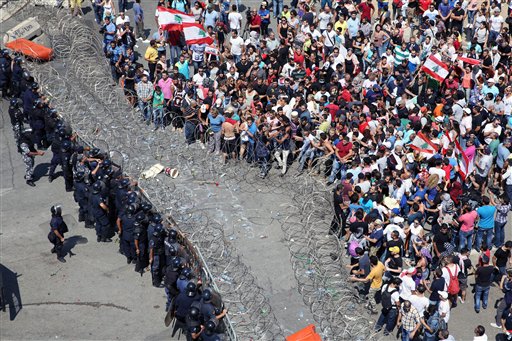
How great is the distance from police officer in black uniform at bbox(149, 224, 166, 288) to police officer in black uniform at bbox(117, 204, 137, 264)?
0.66m

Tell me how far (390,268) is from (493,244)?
12.3 ft

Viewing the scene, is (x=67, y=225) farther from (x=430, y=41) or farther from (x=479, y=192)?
(x=430, y=41)

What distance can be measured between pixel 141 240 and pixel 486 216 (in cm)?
736

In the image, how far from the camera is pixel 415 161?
20.8 metres

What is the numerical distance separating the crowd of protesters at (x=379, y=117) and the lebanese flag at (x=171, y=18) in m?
0.61

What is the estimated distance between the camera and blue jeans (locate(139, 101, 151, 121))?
23797mm

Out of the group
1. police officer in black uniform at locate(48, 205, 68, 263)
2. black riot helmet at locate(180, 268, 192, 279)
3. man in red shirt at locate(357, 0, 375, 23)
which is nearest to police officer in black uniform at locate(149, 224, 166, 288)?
black riot helmet at locate(180, 268, 192, 279)

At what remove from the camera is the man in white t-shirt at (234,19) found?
2795cm

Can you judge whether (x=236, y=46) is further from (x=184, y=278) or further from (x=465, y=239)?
(x=184, y=278)

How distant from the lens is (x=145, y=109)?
2411 cm

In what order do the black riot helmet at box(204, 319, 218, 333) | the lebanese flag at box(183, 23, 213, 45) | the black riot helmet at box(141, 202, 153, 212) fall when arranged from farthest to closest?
the lebanese flag at box(183, 23, 213, 45) < the black riot helmet at box(141, 202, 153, 212) < the black riot helmet at box(204, 319, 218, 333)

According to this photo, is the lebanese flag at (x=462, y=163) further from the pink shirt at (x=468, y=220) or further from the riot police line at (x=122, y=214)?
the riot police line at (x=122, y=214)

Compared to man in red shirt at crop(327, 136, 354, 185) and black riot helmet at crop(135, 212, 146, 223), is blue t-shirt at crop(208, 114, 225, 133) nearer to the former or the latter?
man in red shirt at crop(327, 136, 354, 185)

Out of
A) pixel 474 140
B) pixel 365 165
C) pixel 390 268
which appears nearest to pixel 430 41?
pixel 474 140
